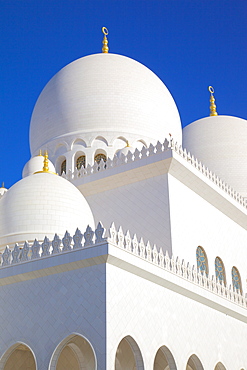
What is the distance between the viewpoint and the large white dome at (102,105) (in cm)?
1767

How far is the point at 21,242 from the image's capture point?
1257cm

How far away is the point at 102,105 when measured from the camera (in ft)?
58.4

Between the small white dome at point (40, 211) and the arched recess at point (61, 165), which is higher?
the arched recess at point (61, 165)

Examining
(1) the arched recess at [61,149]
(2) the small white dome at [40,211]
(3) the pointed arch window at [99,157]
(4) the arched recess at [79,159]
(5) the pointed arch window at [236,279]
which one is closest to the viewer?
(2) the small white dome at [40,211]

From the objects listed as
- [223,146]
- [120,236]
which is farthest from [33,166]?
[223,146]

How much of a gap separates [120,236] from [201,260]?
524cm

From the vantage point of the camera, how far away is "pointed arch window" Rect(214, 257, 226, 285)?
16.0 metres

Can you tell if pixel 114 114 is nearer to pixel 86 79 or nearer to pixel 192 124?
pixel 86 79

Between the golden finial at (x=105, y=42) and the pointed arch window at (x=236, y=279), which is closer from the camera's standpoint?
the pointed arch window at (x=236, y=279)

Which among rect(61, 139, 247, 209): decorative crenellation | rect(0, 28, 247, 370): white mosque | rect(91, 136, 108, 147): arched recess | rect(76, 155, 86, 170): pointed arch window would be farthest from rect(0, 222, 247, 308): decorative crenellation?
rect(91, 136, 108, 147): arched recess

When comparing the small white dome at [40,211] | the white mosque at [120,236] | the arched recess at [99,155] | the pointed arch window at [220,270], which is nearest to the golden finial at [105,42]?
the white mosque at [120,236]

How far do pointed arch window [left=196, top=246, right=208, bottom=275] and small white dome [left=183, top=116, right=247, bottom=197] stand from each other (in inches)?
250

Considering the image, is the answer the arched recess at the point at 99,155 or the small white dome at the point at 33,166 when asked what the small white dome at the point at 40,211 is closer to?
the small white dome at the point at 33,166

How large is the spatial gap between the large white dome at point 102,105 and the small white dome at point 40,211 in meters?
4.24
